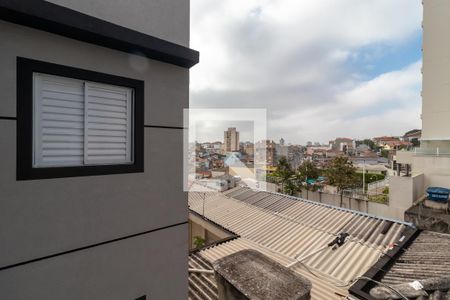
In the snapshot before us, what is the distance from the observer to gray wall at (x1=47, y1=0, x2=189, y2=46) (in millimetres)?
1764

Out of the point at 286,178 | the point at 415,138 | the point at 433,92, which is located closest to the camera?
the point at 433,92

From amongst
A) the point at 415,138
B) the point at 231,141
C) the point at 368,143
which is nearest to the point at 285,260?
the point at 231,141

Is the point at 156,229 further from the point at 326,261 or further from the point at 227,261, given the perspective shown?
the point at 326,261

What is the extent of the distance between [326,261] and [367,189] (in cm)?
1706

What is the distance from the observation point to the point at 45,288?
5.23ft

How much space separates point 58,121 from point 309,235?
629 centimetres

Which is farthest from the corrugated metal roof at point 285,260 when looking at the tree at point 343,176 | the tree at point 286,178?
the tree at point 286,178

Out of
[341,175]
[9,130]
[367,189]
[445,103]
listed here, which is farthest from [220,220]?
[445,103]

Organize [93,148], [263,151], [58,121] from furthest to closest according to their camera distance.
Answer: [263,151] < [93,148] < [58,121]

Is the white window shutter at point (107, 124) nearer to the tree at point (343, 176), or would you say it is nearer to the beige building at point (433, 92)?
the beige building at point (433, 92)

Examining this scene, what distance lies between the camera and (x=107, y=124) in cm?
188

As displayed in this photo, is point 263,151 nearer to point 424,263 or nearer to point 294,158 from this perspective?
point 424,263

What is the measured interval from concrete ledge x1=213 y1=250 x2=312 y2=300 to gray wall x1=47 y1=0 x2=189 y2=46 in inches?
101

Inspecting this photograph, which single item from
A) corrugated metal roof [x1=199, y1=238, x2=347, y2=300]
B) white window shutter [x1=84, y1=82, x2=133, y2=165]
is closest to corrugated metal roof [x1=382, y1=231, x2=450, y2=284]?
corrugated metal roof [x1=199, y1=238, x2=347, y2=300]
